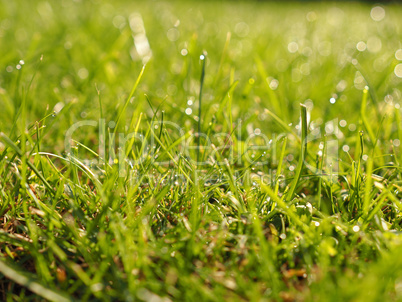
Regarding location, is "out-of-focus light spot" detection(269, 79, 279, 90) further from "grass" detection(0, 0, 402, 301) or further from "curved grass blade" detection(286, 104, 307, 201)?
"curved grass blade" detection(286, 104, 307, 201)

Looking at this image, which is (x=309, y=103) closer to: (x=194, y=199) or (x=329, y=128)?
(x=329, y=128)

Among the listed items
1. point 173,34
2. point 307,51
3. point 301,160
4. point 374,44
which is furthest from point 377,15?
point 301,160

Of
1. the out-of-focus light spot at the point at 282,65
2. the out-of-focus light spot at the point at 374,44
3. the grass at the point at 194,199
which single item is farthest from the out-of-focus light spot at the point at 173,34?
the out-of-focus light spot at the point at 374,44

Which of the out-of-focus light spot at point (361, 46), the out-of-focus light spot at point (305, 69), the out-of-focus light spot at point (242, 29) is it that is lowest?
the out-of-focus light spot at point (305, 69)

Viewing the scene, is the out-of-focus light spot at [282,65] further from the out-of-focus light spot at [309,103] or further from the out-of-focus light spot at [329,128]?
the out-of-focus light spot at [329,128]

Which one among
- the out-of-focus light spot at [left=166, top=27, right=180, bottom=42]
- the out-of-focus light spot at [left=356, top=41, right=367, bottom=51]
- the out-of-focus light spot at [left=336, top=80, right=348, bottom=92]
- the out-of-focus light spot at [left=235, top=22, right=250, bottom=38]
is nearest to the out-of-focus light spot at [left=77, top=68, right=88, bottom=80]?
the out-of-focus light spot at [left=166, top=27, right=180, bottom=42]

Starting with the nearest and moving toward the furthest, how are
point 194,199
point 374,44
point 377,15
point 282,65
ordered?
point 194,199, point 282,65, point 374,44, point 377,15
